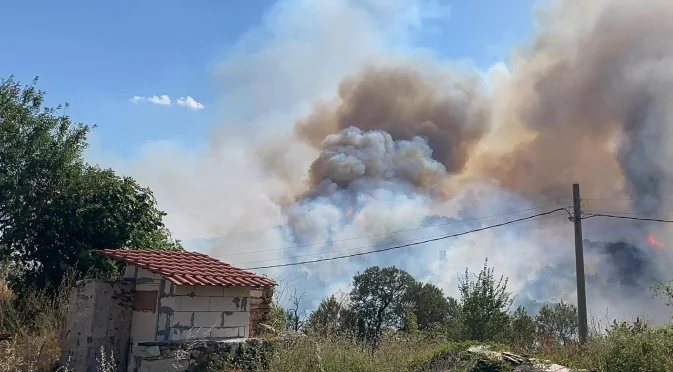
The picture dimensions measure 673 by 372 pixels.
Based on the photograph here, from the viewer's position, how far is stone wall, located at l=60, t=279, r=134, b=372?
1083 centimetres

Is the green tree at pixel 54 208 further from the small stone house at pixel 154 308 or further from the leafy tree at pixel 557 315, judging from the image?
the leafy tree at pixel 557 315

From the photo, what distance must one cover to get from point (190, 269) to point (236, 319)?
133cm

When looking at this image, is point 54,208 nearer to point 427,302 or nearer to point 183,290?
point 183,290

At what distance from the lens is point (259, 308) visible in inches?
515

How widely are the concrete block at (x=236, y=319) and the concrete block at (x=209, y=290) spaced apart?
1.47 feet

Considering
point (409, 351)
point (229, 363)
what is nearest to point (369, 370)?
point (409, 351)

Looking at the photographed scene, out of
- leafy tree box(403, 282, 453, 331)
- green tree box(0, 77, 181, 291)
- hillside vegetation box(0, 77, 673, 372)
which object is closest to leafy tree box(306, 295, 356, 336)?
hillside vegetation box(0, 77, 673, 372)

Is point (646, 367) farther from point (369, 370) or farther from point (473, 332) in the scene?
point (473, 332)

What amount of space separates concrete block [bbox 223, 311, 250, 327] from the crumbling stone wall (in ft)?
2.84

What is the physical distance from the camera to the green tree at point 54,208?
16688 mm

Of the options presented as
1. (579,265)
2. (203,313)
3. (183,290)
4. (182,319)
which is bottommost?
(182,319)

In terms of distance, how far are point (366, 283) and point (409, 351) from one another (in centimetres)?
3225

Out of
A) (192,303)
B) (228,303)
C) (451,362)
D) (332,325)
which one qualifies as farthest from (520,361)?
(192,303)

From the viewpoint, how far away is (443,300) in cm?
3906
